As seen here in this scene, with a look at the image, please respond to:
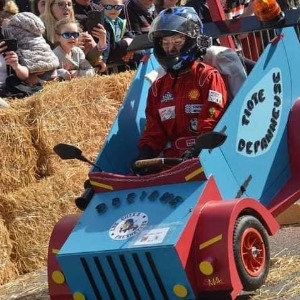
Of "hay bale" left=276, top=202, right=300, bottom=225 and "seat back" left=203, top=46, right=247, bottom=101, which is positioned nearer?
"seat back" left=203, top=46, right=247, bottom=101

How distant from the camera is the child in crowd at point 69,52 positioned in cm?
900

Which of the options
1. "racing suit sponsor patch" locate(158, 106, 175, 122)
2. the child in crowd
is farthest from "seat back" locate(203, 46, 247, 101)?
the child in crowd

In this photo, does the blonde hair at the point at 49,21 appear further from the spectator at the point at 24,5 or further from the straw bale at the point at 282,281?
the straw bale at the point at 282,281

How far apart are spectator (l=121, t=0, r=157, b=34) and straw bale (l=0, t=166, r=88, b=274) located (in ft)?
11.1

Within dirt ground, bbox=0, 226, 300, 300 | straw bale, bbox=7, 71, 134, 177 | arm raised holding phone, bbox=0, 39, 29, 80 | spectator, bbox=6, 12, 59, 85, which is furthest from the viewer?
spectator, bbox=6, 12, 59, 85

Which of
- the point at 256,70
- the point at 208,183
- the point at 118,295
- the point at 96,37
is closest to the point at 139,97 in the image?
the point at 256,70

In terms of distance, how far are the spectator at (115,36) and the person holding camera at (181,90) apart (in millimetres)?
3562

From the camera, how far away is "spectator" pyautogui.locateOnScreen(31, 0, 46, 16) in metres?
9.58

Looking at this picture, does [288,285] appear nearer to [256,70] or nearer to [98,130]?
[256,70]

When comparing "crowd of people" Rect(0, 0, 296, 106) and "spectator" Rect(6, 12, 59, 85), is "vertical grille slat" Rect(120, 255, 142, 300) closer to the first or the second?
"crowd of people" Rect(0, 0, 296, 106)

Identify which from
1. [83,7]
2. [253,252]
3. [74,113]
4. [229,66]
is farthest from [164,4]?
[253,252]

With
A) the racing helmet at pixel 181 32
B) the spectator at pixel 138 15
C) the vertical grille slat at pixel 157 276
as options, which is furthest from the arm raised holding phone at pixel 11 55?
the vertical grille slat at pixel 157 276

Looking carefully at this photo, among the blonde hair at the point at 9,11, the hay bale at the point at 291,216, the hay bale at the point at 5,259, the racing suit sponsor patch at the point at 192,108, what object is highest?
the blonde hair at the point at 9,11

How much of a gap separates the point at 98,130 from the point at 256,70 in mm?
2433
